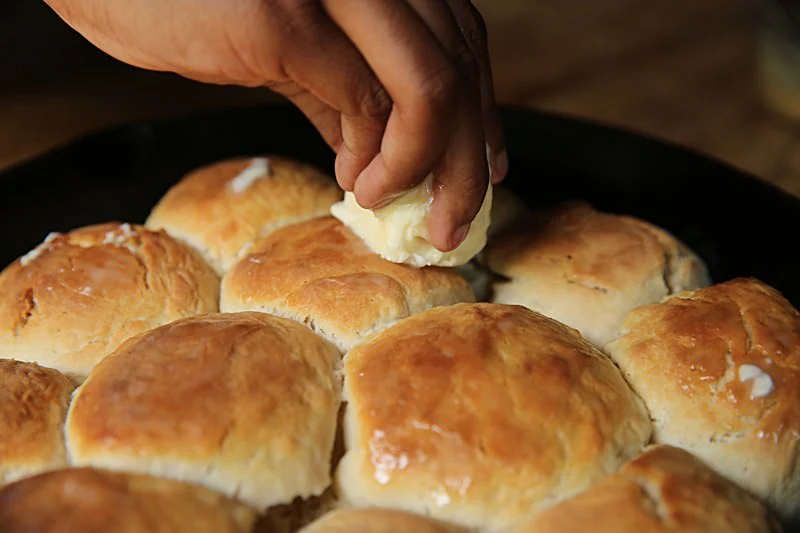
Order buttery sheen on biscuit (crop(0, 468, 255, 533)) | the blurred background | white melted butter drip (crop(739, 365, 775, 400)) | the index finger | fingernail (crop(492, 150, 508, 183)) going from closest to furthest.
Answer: buttery sheen on biscuit (crop(0, 468, 255, 533))
the index finger
white melted butter drip (crop(739, 365, 775, 400))
fingernail (crop(492, 150, 508, 183))
the blurred background

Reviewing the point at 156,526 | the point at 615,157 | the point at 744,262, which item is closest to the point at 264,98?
the point at 615,157

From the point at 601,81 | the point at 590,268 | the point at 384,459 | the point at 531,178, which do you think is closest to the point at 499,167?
the point at 590,268

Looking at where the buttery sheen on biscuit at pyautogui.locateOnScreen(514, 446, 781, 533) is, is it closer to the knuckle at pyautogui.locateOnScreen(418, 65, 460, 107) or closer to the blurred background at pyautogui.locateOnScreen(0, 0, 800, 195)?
the knuckle at pyautogui.locateOnScreen(418, 65, 460, 107)

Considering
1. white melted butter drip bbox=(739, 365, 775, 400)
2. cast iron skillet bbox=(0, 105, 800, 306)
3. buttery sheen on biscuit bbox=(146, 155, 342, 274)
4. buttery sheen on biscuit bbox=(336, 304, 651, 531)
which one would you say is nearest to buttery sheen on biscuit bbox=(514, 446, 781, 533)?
buttery sheen on biscuit bbox=(336, 304, 651, 531)

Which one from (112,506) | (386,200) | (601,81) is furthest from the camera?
(601,81)

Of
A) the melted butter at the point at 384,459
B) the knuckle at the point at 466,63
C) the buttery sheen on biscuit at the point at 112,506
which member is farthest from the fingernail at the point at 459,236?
the buttery sheen on biscuit at the point at 112,506

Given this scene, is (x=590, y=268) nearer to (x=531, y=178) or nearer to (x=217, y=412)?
(x=531, y=178)
